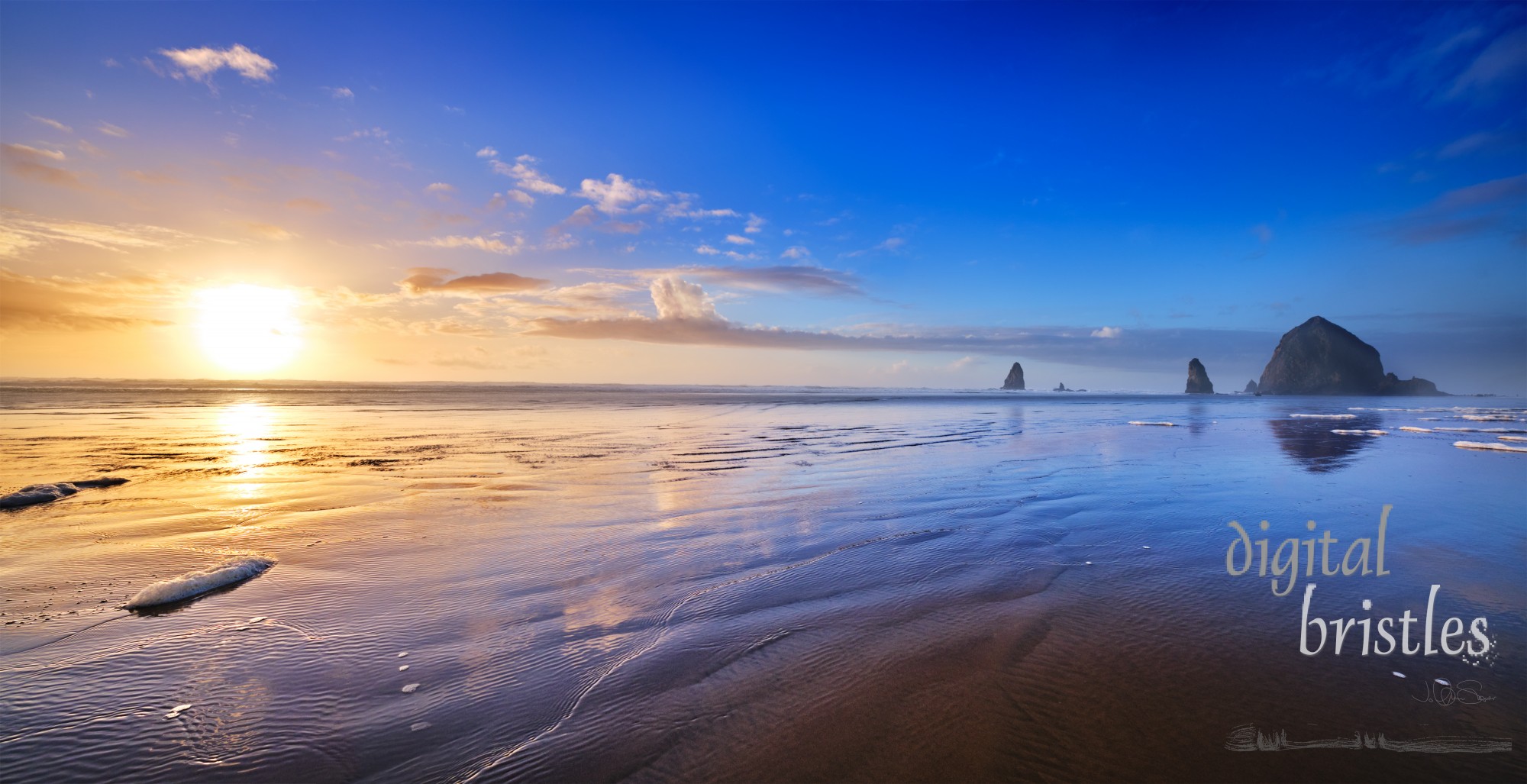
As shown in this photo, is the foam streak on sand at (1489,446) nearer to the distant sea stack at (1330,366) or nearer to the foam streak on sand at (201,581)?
the foam streak on sand at (201,581)

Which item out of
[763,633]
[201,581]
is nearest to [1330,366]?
[763,633]

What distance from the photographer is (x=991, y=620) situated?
552cm

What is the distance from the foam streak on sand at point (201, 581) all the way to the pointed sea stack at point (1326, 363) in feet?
763

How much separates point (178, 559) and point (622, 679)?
23.9 ft

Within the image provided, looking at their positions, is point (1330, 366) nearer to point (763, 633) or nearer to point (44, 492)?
point (763, 633)

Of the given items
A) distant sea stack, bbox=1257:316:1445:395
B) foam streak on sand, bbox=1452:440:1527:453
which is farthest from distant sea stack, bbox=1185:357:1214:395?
foam streak on sand, bbox=1452:440:1527:453

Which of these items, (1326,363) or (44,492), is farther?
(1326,363)

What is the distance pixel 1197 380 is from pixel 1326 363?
30.8 meters

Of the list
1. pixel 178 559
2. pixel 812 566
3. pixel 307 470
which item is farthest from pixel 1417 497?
pixel 307 470

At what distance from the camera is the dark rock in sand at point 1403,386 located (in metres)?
170

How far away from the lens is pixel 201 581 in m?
6.50

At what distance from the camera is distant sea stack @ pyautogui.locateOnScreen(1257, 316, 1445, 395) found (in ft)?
542

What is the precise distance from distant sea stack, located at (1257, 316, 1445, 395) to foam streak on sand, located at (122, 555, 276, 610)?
763 ft
